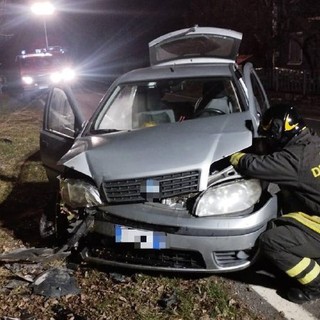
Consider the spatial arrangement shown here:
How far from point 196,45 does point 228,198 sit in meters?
2.66

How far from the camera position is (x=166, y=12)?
31812 millimetres

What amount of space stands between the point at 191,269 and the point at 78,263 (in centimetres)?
117

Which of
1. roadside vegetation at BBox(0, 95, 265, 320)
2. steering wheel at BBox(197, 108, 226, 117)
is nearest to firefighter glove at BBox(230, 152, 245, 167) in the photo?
roadside vegetation at BBox(0, 95, 265, 320)

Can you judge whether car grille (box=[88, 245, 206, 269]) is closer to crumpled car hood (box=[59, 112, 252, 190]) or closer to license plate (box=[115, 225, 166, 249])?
license plate (box=[115, 225, 166, 249])

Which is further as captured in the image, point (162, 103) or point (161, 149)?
point (162, 103)

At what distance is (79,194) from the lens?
3.66 meters

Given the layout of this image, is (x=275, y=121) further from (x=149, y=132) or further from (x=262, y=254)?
(x=149, y=132)

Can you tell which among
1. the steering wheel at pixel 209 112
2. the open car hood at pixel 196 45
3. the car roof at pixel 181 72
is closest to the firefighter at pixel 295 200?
the steering wheel at pixel 209 112

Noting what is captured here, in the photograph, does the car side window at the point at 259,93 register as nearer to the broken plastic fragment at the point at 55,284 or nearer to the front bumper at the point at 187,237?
the front bumper at the point at 187,237

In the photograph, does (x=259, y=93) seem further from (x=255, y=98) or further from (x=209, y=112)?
(x=209, y=112)

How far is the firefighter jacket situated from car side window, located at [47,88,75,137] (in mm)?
2846

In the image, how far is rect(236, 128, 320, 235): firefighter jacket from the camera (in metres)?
3.25

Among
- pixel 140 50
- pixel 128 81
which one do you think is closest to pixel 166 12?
pixel 140 50

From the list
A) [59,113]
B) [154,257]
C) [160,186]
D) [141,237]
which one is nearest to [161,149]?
[160,186]
